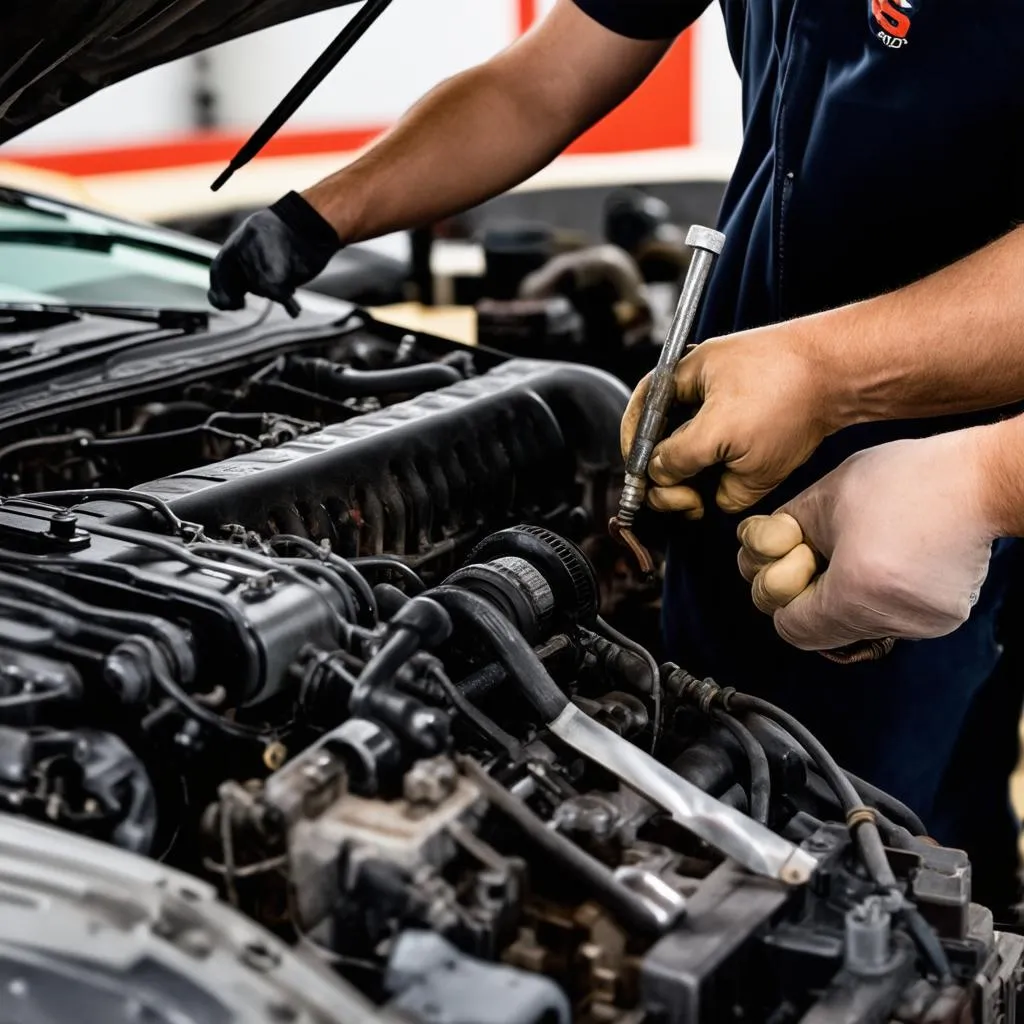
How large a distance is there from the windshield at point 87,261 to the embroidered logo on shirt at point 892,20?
1.06 meters

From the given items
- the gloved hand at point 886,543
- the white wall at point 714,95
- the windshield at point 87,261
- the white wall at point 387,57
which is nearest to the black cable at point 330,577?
the gloved hand at point 886,543

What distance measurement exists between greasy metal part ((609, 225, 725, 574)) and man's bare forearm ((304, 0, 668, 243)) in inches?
27.9

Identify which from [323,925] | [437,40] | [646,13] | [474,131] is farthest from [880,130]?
[437,40]

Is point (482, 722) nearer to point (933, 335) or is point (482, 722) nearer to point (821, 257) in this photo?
point (933, 335)

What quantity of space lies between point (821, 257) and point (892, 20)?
278 mm

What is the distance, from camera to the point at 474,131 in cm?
207

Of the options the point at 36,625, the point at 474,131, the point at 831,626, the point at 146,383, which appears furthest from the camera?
the point at 474,131

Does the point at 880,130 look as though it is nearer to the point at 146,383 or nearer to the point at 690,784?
the point at 690,784

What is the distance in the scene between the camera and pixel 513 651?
4.16 ft

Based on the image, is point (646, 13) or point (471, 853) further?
point (646, 13)

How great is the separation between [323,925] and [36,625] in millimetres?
331

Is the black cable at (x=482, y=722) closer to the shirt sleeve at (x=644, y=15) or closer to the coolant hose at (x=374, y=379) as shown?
the coolant hose at (x=374, y=379)

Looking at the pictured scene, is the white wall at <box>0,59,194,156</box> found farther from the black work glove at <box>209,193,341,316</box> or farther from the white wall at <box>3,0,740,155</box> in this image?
the black work glove at <box>209,193,341,316</box>

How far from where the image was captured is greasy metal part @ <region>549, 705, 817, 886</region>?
114 centimetres
